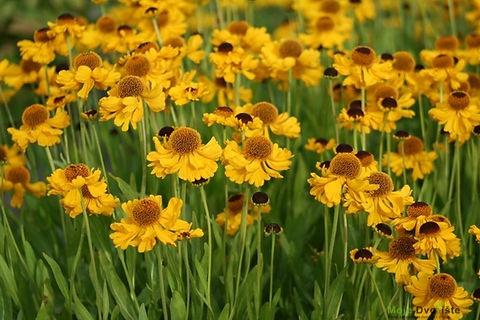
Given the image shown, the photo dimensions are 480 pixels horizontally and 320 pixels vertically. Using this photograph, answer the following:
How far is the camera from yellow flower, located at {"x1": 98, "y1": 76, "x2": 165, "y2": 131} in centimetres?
188

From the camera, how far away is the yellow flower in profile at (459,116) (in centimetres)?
222

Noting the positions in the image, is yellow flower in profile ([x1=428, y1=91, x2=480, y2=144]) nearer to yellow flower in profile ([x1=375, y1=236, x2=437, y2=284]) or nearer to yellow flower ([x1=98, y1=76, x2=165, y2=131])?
yellow flower in profile ([x1=375, y1=236, x2=437, y2=284])

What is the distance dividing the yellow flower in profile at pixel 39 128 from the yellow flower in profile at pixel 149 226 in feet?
1.81

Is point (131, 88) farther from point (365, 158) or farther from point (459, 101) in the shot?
point (459, 101)

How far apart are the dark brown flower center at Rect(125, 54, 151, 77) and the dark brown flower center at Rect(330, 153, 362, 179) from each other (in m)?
0.64

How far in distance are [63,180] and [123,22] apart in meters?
1.37

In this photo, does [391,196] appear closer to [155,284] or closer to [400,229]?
[400,229]

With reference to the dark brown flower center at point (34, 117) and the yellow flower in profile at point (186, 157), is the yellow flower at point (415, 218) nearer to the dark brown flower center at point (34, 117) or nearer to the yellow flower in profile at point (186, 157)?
the yellow flower in profile at point (186, 157)

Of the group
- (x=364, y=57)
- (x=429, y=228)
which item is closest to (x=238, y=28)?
(x=364, y=57)

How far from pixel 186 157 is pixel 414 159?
910mm

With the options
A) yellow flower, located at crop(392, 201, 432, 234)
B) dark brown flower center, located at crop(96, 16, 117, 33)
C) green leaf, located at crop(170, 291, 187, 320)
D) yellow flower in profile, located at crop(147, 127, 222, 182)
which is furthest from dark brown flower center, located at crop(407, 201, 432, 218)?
dark brown flower center, located at crop(96, 16, 117, 33)

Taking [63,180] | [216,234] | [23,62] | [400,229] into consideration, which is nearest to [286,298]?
[216,234]

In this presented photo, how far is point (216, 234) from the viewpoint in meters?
2.04

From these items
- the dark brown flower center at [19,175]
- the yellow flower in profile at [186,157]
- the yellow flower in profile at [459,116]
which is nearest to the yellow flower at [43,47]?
the dark brown flower center at [19,175]
